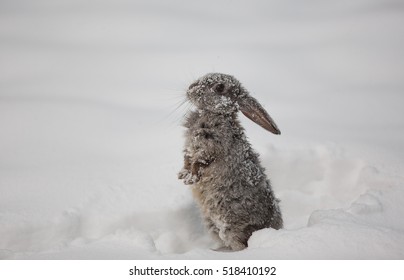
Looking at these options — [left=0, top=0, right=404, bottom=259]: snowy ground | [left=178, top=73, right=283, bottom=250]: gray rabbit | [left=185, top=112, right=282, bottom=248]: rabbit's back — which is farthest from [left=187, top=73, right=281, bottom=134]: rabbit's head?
[left=0, top=0, right=404, bottom=259]: snowy ground

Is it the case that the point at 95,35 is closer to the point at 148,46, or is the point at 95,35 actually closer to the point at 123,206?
the point at 148,46

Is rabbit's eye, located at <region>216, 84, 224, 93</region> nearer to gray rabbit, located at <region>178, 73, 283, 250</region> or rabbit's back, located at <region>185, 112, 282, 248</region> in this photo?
gray rabbit, located at <region>178, 73, 283, 250</region>

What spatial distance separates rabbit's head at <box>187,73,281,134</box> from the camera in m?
3.50

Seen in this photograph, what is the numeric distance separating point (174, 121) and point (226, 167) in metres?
1.77

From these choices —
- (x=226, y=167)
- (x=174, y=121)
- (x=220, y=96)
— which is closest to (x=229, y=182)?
(x=226, y=167)

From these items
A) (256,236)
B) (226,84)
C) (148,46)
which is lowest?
(256,236)

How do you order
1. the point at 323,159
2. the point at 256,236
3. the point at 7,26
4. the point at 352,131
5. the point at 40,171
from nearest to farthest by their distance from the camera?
1. the point at 256,236
2. the point at 40,171
3. the point at 323,159
4. the point at 352,131
5. the point at 7,26

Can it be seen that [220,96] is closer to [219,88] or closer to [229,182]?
[219,88]

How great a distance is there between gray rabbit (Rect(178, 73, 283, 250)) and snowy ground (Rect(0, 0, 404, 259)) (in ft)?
1.25

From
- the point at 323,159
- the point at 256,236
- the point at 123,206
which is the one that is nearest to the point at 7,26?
the point at 123,206

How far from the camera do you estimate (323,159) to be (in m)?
4.57

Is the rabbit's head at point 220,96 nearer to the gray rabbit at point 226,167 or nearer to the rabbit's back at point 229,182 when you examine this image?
the gray rabbit at point 226,167

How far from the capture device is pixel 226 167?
10.8 feet

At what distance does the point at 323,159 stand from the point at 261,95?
170cm
